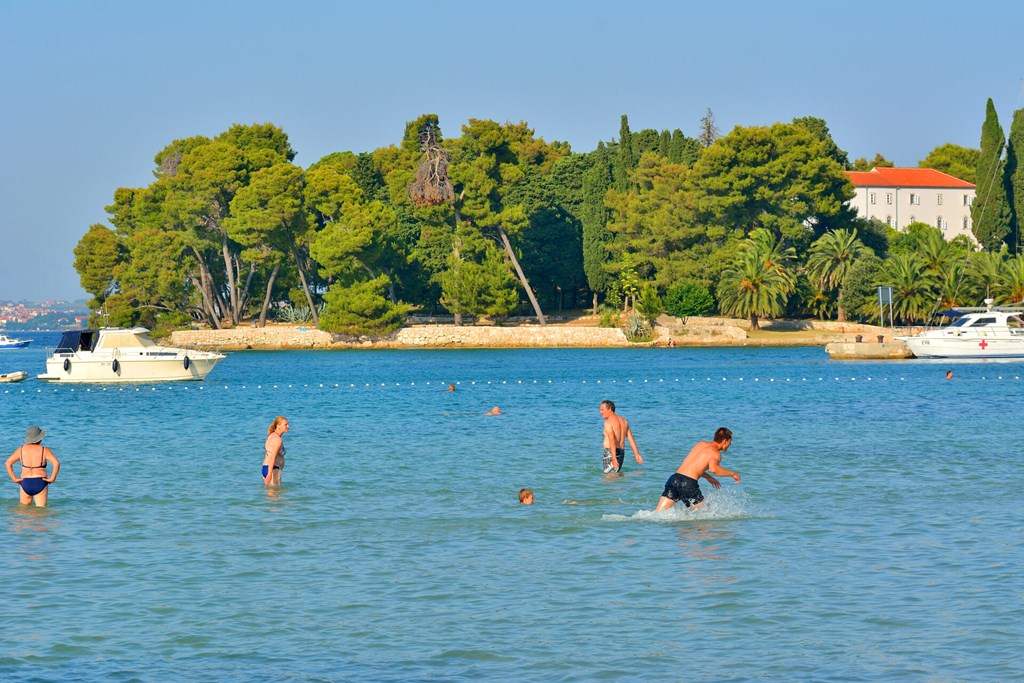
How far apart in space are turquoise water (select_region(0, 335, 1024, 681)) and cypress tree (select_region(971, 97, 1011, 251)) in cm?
6400

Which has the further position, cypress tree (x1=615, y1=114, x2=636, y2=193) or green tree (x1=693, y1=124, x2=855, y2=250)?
cypress tree (x1=615, y1=114, x2=636, y2=193)

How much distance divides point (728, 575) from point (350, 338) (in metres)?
81.0

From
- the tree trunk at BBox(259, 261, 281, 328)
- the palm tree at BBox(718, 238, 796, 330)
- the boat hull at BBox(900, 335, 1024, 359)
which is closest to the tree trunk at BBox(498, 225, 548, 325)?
the palm tree at BBox(718, 238, 796, 330)

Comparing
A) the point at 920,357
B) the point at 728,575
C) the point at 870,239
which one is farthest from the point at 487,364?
the point at 728,575

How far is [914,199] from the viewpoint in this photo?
127 metres

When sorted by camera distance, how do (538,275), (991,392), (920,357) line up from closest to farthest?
1. (991,392)
2. (920,357)
3. (538,275)

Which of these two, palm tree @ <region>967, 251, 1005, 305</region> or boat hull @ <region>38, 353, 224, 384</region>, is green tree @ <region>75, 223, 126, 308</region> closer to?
boat hull @ <region>38, 353, 224, 384</region>

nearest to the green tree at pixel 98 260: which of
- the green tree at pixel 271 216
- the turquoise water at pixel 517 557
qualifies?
the green tree at pixel 271 216

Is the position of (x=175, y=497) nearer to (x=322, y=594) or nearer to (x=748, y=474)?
(x=322, y=594)

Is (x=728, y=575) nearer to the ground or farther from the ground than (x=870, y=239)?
nearer to the ground

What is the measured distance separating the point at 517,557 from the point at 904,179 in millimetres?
118878

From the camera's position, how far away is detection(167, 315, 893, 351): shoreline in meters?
88.6

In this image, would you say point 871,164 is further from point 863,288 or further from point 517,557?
point 517,557

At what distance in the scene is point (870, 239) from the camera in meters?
97.8
